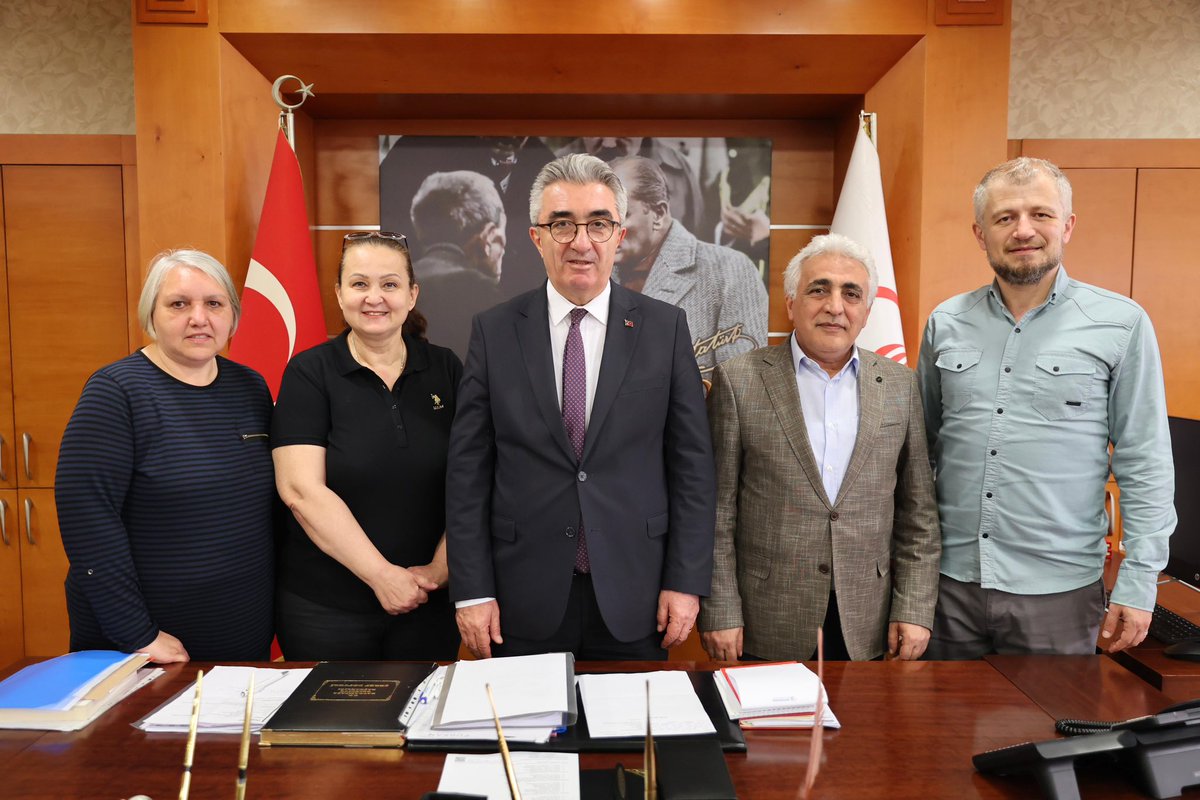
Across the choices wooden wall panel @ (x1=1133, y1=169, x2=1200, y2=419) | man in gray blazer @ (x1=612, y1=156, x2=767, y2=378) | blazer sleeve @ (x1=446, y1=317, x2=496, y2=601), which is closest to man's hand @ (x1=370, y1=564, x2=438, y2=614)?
blazer sleeve @ (x1=446, y1=317, x2=496, y2=601)

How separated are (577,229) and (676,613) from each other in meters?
0.93

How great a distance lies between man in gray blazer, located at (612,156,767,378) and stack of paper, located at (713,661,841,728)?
2.06 metres

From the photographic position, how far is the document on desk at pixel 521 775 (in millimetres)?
1096

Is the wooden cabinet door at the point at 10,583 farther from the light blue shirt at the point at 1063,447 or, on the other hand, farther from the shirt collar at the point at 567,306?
the light blue shirt at the point at 1063,447

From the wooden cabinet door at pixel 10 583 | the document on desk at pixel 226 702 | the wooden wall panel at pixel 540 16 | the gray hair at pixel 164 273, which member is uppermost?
the wooden wall panel at pixel 540 16

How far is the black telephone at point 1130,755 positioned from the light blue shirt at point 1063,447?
705 millimetres

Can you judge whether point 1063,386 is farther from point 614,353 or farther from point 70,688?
point 70,688

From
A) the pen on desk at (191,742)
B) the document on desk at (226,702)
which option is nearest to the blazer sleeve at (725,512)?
the document on desk at (226,702)

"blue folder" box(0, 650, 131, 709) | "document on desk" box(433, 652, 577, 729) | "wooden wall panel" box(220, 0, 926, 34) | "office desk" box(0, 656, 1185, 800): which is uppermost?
"wooden wall panel" box(220, 0, 926, 34)

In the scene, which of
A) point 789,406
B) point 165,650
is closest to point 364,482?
→ point 165,650

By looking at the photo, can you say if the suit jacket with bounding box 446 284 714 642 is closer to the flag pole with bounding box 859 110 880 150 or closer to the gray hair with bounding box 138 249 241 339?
the gray hair with bounding box 138 249 241 339

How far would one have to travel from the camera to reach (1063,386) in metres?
1.81

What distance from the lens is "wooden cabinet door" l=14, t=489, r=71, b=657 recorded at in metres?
3.16

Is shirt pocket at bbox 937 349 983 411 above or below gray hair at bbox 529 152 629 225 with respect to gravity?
below
